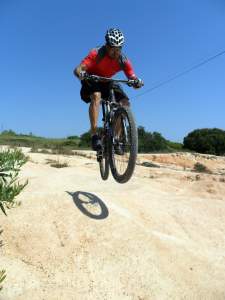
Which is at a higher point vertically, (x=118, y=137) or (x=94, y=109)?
(x=94, y=109)

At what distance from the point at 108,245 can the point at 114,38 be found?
268cm

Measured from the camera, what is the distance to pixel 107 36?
5.61 meters

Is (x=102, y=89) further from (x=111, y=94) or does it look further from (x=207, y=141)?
(x=207, y=141)

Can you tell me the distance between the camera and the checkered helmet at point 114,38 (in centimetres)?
556

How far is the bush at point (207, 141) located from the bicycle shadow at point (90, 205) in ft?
62.3

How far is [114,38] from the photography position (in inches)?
219

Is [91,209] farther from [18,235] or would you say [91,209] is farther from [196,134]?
[196,134]

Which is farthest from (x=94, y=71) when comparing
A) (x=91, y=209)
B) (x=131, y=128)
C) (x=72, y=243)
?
(x=72, y=243)

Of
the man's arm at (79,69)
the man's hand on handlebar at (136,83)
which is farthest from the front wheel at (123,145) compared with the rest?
the man's arm at (79,69)

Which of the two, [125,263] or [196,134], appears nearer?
[125,263]

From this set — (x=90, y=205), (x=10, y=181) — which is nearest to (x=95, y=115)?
(x=90, y=205)

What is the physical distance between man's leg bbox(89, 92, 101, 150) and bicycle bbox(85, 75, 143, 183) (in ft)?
0.28

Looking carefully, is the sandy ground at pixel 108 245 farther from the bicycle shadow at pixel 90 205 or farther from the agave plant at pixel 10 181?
the agave plant at pixel 10 181

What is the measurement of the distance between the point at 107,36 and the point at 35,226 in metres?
2.65
